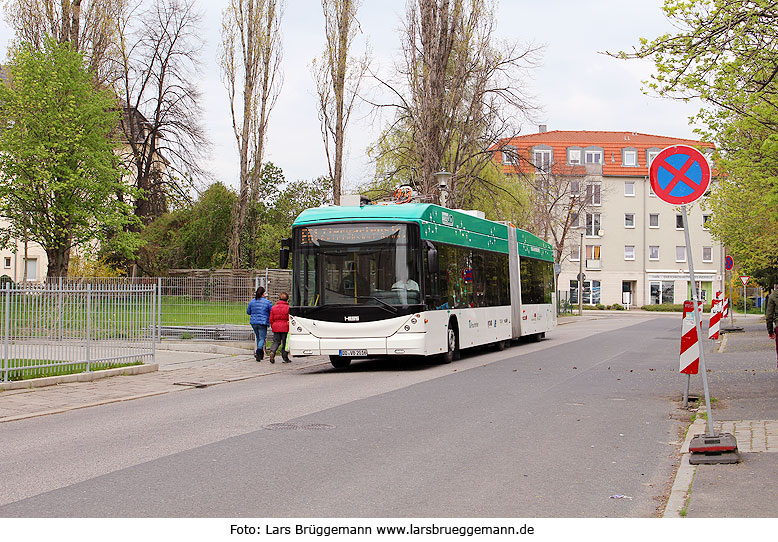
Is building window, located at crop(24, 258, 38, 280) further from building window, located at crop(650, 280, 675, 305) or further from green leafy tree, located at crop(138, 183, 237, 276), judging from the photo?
building window, located at crop(650, 280, 675, 305)

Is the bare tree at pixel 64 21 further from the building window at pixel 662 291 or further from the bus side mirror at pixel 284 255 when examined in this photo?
the building window at pixel 662 291

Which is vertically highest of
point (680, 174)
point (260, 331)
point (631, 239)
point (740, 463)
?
point (631, 239)

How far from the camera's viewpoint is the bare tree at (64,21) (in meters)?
36.1

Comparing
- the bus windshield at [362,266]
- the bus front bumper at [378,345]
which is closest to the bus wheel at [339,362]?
the bus front bumper at [378,345]

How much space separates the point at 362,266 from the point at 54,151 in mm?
15401

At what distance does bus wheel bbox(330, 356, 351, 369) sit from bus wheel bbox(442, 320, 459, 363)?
221 cm

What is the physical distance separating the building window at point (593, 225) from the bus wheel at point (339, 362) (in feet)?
225

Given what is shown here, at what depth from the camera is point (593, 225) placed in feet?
279

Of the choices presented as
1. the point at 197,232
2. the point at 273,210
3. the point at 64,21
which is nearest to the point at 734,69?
the point at 64,21

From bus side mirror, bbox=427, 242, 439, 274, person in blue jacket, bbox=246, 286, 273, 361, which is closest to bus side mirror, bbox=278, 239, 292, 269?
bus side mirror, bbox=427, 242, 439, 274

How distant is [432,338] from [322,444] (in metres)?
9.30

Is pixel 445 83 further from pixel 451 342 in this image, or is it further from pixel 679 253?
pixel 679 253

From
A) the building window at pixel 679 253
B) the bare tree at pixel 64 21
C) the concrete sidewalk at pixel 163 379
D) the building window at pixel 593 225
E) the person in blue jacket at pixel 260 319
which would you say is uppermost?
the bare tree at pixel 64 21

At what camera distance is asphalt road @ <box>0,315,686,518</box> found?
641 centimetres
